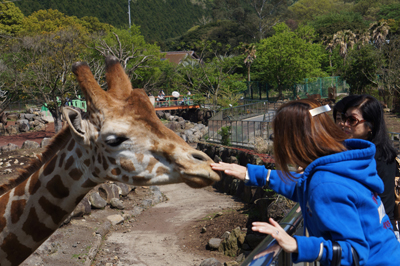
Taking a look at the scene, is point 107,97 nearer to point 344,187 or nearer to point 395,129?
point 344,187

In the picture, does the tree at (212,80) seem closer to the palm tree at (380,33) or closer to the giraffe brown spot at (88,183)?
the palm tree at (380,33)

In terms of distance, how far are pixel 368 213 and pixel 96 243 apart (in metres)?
10.4

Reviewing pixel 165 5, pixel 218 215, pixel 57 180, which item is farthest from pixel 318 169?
pixel 165 5

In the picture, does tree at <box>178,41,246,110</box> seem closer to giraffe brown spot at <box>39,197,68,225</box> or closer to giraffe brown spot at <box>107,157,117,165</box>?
giraffe brown spot at <box>39,197,68,225</box>

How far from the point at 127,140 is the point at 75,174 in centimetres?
53

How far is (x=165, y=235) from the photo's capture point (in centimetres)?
1275

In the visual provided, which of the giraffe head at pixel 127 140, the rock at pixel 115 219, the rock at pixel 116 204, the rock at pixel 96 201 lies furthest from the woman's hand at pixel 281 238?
the rock at pixel 116 204

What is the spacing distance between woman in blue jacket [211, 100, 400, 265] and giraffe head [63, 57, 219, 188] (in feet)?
2.18

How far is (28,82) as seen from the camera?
85.3 feet

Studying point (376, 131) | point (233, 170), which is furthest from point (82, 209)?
point (376, 131)

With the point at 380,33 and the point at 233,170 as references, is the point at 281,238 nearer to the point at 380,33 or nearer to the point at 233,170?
the point at 233,170

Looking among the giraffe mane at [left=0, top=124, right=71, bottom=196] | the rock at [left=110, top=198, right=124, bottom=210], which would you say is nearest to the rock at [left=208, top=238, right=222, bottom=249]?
the rock at [left=110, top=198, right=124, bottom=210]

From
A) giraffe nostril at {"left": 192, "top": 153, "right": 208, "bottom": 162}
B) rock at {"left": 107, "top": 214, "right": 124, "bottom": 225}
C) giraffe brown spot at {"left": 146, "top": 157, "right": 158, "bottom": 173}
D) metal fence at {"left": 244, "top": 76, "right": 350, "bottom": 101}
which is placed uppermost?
giraffe nostril at {"left": 192, "top": 153, "right": 208, "bottom": 162}

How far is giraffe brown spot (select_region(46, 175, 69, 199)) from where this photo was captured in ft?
8.54
